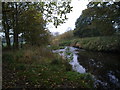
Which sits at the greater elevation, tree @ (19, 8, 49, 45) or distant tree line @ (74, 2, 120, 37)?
distant tree line @ (74, 2, 120, 37)

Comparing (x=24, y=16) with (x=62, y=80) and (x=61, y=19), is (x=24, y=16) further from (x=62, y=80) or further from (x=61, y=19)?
(x=62, y=80)

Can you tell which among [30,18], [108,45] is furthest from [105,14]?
[30,18]

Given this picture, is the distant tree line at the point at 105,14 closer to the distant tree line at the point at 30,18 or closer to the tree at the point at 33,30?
the distant tree line at the point at 30,18

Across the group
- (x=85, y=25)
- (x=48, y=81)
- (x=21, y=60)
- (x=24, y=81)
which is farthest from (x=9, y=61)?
(x=85, y=25)

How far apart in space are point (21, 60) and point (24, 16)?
3.87 metres

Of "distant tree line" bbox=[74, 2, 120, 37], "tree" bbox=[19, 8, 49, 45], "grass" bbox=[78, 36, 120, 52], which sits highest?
"distant tree line" bbox=[74, 2, 120, 37]

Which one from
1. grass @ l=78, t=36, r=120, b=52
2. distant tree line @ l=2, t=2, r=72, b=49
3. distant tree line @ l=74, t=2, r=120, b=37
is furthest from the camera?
grass @ l=78, t=36, r=120, b=52

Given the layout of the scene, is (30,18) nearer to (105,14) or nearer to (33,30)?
(33,30)

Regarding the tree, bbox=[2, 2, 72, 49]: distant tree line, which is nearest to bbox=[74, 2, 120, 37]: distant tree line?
bbox=[2, 2, 72, 49]: distant tree line

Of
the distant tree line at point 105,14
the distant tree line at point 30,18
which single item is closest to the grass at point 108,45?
the distant tree line at point 105,14

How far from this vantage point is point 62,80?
13.1 feet

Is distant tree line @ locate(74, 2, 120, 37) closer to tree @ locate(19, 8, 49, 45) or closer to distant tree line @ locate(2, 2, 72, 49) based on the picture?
distant tree line @ locate(2, 2, 72, 49)

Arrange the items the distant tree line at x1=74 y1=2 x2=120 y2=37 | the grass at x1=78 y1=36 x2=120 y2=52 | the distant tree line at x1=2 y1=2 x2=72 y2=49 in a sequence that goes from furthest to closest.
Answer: the grass at x1=78 y1=36 x2=120 y2=52
the distant tree line at x1=74 y1=2 x2=120 y2=37
the distant tree line at x1=2 y1=2 x2=72 y2=49

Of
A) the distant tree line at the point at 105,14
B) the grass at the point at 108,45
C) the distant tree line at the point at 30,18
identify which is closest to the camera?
the distant tree line at the point at 30,18
